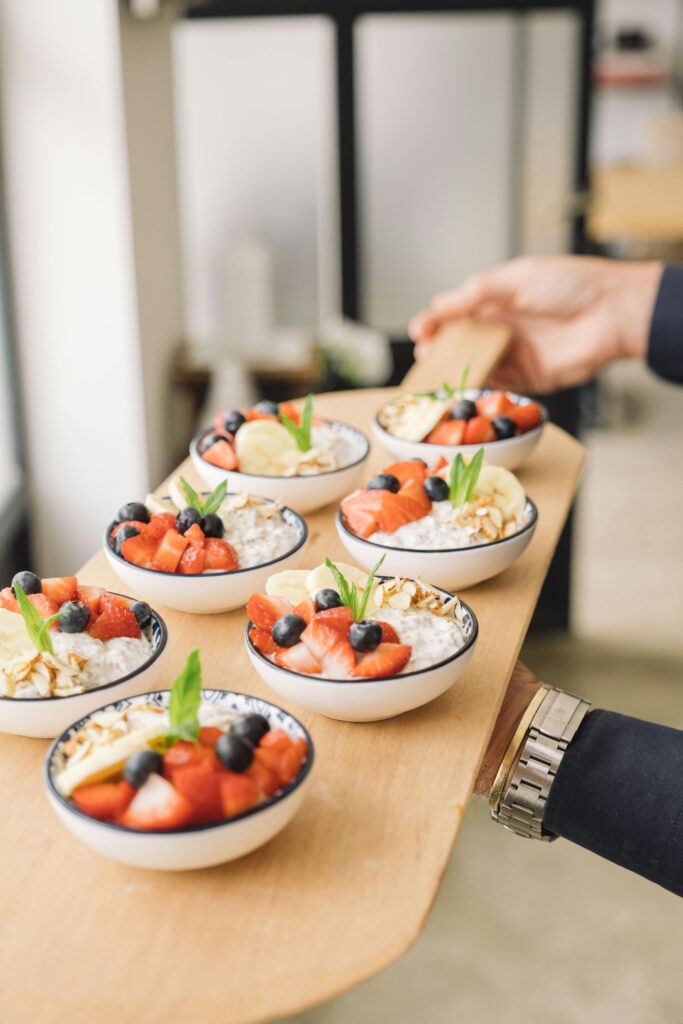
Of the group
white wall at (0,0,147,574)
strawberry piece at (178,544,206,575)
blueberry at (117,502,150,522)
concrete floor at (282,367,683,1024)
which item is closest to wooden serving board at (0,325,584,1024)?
strawberry piece at (178,544,206,575)

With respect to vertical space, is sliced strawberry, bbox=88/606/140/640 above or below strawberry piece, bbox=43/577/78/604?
below

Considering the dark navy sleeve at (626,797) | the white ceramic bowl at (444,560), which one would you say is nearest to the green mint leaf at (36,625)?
the white ceramic bowl at (444,560)

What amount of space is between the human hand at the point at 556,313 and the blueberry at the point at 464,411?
63cm

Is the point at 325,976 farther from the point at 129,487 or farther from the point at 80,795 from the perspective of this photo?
the point at 129,487

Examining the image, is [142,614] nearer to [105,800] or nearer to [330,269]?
Result: [105,800]

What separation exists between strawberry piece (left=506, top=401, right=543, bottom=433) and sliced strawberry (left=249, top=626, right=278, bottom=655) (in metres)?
0.68

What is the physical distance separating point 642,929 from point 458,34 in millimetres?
3014

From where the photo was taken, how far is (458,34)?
398 cm

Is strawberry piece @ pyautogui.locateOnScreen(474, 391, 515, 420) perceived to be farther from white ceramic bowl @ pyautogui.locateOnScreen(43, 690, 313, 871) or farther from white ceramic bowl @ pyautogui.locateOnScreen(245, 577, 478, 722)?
white ceramic bowl @ pyautogui.locateOnScreen(43, 690, 313, 871)

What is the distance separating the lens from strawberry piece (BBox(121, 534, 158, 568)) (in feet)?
3.88

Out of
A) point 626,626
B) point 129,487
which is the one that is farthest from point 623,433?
point 129,487

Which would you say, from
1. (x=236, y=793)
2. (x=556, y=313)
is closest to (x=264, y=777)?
(x=236, y=793)

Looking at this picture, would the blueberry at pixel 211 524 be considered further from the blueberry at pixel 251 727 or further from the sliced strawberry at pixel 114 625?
the blueberry at pixel 251 727

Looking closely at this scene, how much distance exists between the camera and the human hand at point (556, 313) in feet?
7.35
